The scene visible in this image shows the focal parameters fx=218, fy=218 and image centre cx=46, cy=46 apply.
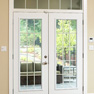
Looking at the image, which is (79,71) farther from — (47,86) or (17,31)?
(17,31)

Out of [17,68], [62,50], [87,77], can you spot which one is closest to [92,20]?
[62,50]

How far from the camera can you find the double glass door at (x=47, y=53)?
18.8 feet

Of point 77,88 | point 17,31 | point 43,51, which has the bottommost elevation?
point 77,88

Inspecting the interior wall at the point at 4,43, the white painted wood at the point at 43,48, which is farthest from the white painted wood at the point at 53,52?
the interior wall at the point at 4,43

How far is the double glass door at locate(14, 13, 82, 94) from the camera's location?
5.74 meters

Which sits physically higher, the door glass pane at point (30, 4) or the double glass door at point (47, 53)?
the door glass pane at point (30, 4)

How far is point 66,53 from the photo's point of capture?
19.3 feet

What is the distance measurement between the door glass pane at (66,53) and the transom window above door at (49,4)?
1.33 feet

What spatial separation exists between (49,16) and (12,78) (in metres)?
1.90

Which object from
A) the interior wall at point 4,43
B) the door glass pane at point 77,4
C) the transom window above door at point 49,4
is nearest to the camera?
the interior wall at point 4,43

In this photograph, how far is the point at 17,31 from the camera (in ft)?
18.8

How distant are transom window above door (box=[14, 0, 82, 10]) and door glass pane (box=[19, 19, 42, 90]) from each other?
0.38m

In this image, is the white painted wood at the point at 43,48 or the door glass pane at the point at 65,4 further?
the door glass pane at the point at 65,4

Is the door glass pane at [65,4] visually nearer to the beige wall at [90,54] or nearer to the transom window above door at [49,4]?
the transom window above door at [49,4]
